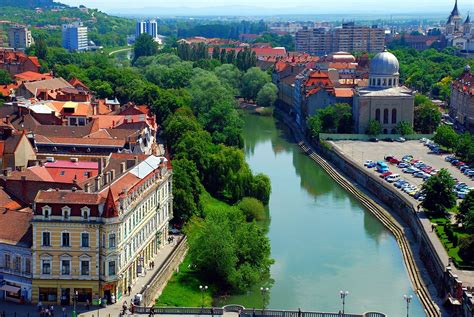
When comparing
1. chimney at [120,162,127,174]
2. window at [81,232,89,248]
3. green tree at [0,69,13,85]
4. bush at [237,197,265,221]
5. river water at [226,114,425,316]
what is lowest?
river water at [226,114,425,316]

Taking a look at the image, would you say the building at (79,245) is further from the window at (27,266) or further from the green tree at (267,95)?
the green tree at (267,95)

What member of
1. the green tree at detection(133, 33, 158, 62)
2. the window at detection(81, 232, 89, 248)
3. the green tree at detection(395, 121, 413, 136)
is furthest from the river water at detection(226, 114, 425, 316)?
the green tree at detection(133, 33, 158, 62)

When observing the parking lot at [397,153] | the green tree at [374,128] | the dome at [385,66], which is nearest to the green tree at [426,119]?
the dome at [385,66]

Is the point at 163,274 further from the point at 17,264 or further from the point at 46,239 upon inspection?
the point at 17,264

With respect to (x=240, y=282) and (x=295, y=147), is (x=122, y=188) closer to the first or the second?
(x=240, y=282)

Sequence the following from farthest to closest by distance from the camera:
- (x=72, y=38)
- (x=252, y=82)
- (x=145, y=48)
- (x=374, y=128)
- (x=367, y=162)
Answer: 1. (x=72, y=38)
2. (x=145, y=48)
3. (x=252, y=82)
4. (x=374, y=128)
5. (x=367, y=162)

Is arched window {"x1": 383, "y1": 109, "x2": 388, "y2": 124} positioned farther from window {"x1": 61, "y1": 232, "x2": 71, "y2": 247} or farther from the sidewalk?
window {"x1": 61, "y1": 232, "x2": 71, "y2": 247}

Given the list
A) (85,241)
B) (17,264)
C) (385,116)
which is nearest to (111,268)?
(85,241)
